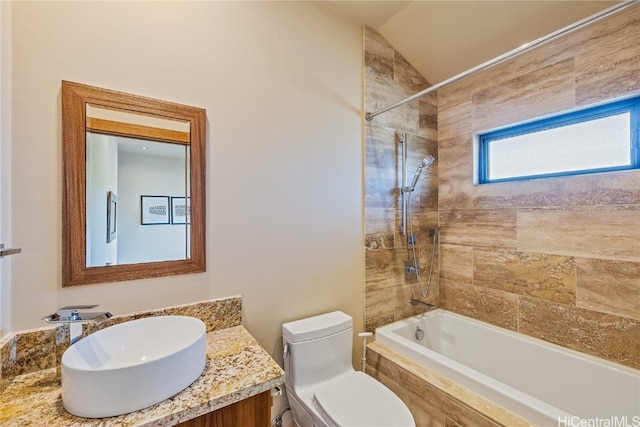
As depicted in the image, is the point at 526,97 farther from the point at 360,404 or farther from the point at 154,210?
the point at 154,210

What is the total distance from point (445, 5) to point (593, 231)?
5.74ft

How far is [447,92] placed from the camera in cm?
246

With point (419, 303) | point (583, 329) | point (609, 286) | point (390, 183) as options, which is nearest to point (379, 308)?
point (419, 303)

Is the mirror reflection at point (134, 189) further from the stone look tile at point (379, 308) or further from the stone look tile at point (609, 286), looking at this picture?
the stone look tile at point (609, 286)

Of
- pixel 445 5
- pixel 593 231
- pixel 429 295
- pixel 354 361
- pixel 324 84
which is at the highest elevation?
pixel 445 5

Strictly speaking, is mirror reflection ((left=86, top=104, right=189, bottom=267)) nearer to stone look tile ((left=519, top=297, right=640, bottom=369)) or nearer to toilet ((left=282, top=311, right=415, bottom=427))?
toilet ((left=282, top=311, right=415, bottom=427))

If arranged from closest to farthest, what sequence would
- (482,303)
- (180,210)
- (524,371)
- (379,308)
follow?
(180,210) < (524,371) < (379,308) < (482,303)

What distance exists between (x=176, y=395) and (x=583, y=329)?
2306mm

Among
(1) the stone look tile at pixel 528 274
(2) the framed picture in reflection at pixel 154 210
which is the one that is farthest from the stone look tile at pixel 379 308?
(2) the framed picture in reflection at pixel 154 210

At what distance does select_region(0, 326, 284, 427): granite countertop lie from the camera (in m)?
0.81

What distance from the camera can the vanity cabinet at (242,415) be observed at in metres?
0.92

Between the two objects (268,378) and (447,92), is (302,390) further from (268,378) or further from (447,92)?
(447,92)

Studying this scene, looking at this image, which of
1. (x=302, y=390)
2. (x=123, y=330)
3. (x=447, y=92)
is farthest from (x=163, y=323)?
(x=447, y=92)

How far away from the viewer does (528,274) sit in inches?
77.9
